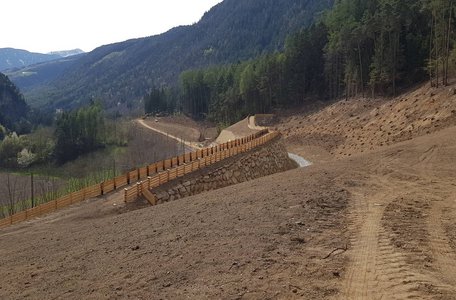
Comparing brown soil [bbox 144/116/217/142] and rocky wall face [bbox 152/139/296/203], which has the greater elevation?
rocky wall face [bbox 152/139/296/203]

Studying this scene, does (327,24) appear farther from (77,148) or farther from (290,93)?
(77,148)

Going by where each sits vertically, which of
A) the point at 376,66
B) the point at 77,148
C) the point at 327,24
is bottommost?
the point at 77,148

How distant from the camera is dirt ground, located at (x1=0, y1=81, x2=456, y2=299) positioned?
8664mm

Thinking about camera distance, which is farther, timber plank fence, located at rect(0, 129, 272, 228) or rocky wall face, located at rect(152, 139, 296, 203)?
rocky wall face, located at rect(152, 139, 296, 203)

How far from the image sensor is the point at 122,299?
9094 millimetres

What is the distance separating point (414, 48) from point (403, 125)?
25533 mm

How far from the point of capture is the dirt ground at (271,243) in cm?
866

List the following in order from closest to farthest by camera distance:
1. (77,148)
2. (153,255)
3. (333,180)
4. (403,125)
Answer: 1. (153,255)
2. (333,180)
3. (403,125)
4. (77,148)

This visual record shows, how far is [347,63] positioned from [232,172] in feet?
154

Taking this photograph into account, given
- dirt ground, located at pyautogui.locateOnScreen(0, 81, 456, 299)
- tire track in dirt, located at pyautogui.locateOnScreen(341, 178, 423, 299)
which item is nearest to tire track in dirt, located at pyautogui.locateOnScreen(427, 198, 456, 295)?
dirt ground, located at pyautogui.locateOnScreen(0, 81, 456, 299)

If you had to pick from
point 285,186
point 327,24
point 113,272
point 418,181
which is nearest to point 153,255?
point 113,272

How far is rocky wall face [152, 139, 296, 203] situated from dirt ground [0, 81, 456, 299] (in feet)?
11.3

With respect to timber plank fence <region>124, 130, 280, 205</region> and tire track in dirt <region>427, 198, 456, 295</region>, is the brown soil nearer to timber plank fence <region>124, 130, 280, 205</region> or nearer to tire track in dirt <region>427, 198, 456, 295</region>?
timber plank fence <region>124, 130, 280, 205</region>

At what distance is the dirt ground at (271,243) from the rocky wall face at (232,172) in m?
3.45
